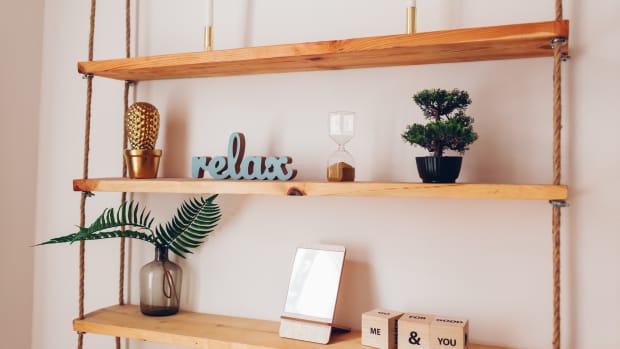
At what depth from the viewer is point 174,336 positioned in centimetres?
146

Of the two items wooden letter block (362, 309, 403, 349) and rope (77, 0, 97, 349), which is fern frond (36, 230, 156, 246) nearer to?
rope (77, 0, 97, 349)

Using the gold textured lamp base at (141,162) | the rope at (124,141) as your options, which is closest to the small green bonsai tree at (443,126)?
the gold textured lamp base at (141,162)

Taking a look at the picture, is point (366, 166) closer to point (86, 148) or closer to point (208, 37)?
point (208, 37)

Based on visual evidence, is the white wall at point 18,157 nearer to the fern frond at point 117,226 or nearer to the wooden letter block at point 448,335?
the fern frond at point 117,226

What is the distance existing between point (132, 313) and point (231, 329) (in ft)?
1.17

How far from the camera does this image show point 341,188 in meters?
1.31

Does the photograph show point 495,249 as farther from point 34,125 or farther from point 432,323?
point 34,125

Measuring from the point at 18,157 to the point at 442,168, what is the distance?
1.43 meters

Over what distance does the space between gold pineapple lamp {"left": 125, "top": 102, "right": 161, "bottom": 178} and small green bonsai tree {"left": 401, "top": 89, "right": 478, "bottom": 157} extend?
0.74 meters

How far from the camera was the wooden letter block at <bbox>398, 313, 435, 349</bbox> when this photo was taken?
50.4 inches

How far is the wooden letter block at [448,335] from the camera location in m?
1.25

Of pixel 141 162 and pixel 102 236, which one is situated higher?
pixel 141 162

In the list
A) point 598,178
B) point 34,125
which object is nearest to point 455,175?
point 598,178

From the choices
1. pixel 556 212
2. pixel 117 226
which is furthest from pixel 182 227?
pixel 556 212
